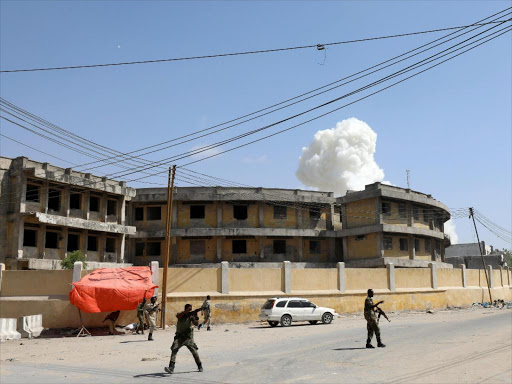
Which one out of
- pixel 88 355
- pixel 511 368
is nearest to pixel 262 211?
pixel 88 355

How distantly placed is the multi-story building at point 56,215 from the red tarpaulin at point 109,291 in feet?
50.4

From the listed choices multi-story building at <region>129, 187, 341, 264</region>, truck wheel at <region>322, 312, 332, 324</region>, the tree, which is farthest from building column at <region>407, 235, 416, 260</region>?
the tree

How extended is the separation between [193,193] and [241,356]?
103 feet

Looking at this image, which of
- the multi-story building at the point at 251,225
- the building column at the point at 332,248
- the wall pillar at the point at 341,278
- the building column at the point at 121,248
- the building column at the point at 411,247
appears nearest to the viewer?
the wall pillar at the point at 341,278

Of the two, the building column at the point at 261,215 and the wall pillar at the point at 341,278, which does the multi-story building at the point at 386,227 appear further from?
the wall pillar at the point at 341,278

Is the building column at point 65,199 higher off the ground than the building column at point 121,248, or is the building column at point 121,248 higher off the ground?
the building column at point 65,199

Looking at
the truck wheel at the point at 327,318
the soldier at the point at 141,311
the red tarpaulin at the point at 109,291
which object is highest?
the red tarpaulin at the point at 109,291

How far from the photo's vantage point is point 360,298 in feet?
106

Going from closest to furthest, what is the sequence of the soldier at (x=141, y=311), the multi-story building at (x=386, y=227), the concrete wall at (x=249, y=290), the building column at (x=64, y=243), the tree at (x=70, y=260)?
the soldier at (x=141, y=311)
the concrete wall at (x=249, y=290)
the tree at (x=70, y=260)
the building column at (x=64, y=243)
the multi-story building at (x=386, y=227)

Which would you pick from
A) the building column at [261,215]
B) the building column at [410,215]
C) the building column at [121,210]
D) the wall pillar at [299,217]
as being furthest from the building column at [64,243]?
the building column at [410,215]

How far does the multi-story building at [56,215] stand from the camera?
35.9 m

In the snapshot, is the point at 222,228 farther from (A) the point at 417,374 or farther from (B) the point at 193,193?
(A) the point at 417,374

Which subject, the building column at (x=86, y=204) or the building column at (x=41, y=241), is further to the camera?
the building column at (x=86, y=204)

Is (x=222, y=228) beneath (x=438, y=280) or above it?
above
